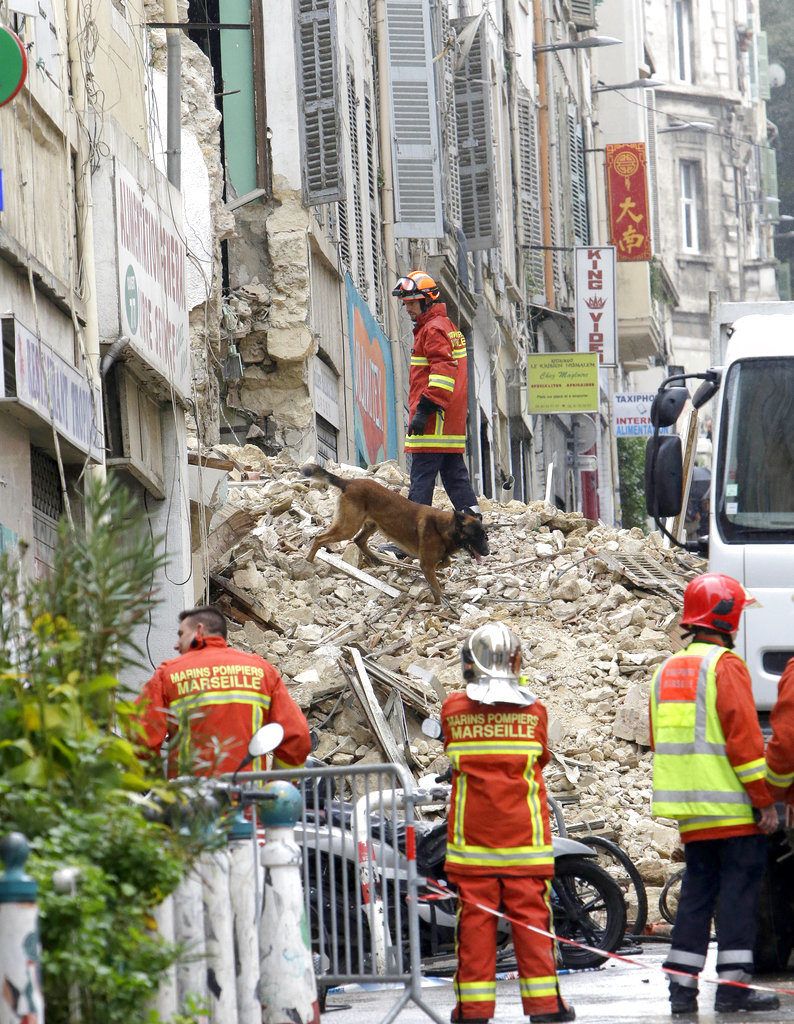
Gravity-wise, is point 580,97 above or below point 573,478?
above

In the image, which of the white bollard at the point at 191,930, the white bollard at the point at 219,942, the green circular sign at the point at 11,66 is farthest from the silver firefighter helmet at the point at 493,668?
the green circular sign at the point at 11,66

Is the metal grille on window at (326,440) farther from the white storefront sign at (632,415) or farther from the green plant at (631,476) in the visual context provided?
the green plant at (631,476)

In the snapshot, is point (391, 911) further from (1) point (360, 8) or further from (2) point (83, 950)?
(1) point (360, 8)

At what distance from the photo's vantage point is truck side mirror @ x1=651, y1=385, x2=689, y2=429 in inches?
402

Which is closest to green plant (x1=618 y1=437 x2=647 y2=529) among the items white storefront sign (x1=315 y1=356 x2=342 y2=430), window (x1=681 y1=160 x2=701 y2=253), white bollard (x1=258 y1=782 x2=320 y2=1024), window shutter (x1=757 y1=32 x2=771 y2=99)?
window (x1=681 y1=160 x2=701 y2=253)

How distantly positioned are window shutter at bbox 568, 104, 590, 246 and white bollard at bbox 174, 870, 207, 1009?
3795cm

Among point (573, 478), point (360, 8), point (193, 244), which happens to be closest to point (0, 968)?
point (193, 244)

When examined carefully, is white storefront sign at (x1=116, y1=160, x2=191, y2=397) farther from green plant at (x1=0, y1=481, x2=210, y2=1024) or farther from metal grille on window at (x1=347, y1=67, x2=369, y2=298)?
metal grille on window at (x1=347, y1=67, x2=369, y2=298)

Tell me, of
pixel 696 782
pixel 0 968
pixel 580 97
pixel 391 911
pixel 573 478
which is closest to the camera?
pixel 0 968

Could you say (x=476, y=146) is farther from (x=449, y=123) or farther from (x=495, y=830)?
(x=495, y=830)

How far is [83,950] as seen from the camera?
4.80m

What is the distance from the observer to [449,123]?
30766 millimetres

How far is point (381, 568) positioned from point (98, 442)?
15.4 feet

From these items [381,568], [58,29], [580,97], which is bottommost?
[381,568]
